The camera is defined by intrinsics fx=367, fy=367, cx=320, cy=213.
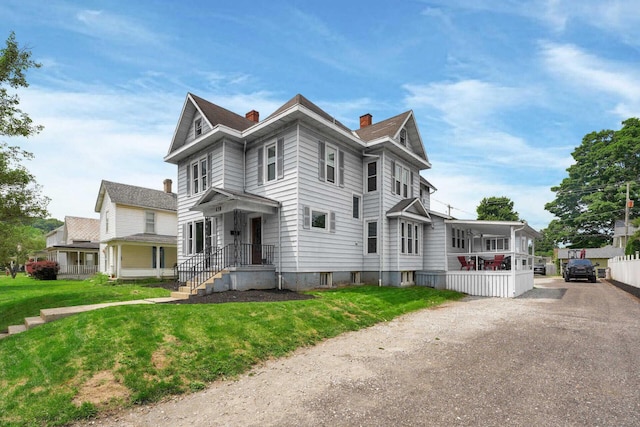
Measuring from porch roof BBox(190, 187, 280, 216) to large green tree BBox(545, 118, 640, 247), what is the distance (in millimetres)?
48798

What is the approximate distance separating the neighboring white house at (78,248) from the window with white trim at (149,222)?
10060mm

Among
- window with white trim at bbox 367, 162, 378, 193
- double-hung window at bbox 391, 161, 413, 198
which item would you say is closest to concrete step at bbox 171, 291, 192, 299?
window with white trim at bbox 367, 162, 378, 193

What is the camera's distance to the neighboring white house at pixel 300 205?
574 inches

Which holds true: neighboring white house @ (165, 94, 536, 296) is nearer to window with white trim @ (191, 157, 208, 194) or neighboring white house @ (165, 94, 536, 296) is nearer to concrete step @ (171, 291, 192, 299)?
window with white trim @ (191, 157, 208, 194)

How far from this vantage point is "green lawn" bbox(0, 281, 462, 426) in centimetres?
491

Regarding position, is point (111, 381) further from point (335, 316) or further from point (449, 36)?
point (449, 36)

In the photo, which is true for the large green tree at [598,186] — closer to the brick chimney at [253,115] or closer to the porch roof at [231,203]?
the brick chimney at [253,115]

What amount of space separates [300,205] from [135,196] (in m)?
20.6

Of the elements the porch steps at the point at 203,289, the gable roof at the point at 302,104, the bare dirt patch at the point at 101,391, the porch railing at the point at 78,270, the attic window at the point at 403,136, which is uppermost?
the gable roof at the point at 302,104

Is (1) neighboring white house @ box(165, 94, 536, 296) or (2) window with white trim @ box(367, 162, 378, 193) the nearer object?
(1) neighboring white house @ box(165, 94, 536, 296)

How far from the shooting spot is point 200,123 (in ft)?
59.7

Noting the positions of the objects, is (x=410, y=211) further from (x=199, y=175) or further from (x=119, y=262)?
(x=119, y=262)

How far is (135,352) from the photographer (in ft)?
19.8

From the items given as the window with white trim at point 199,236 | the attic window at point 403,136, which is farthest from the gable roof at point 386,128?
the window with white trim at point 199,236
